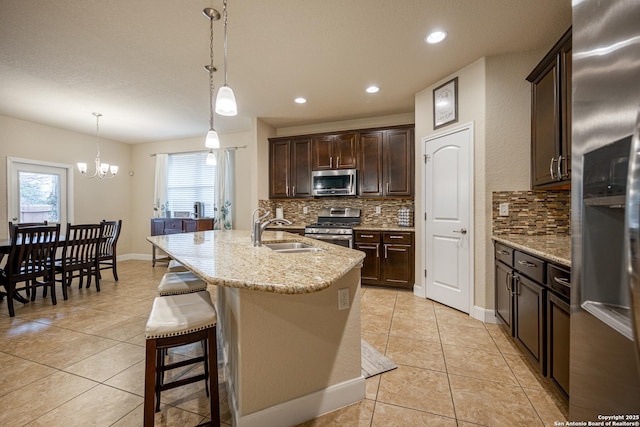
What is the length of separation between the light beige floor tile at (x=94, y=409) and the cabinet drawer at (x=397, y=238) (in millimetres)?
3150

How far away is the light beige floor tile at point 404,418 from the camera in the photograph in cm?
145

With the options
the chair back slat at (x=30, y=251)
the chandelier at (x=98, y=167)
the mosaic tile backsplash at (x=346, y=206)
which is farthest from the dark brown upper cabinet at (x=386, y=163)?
the chandelier at (x=98, y=167)

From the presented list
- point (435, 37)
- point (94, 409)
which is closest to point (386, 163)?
point (435, 37)

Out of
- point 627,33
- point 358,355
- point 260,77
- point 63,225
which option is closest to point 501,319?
point 358,355

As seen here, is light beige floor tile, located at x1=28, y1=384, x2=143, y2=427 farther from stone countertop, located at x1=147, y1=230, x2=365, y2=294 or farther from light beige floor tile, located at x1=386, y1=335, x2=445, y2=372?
light beige floor tile, located at x1=386, y1=335, x2=445, y2=372

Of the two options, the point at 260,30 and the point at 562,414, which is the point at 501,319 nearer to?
the point at 562,414

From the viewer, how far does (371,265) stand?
400 centimetres

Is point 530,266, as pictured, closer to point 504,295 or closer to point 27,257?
point 504,295

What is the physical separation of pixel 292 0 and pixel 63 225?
5.75 m

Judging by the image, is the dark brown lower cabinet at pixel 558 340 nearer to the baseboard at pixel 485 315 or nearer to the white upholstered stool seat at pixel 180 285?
the baseboard at pixel 485 315

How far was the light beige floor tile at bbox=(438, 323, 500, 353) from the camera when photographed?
2268mm

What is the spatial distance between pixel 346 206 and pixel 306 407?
138 inches

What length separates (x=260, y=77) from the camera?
10.4ft

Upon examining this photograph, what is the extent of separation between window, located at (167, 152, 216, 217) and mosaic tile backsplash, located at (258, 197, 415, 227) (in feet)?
5.58
